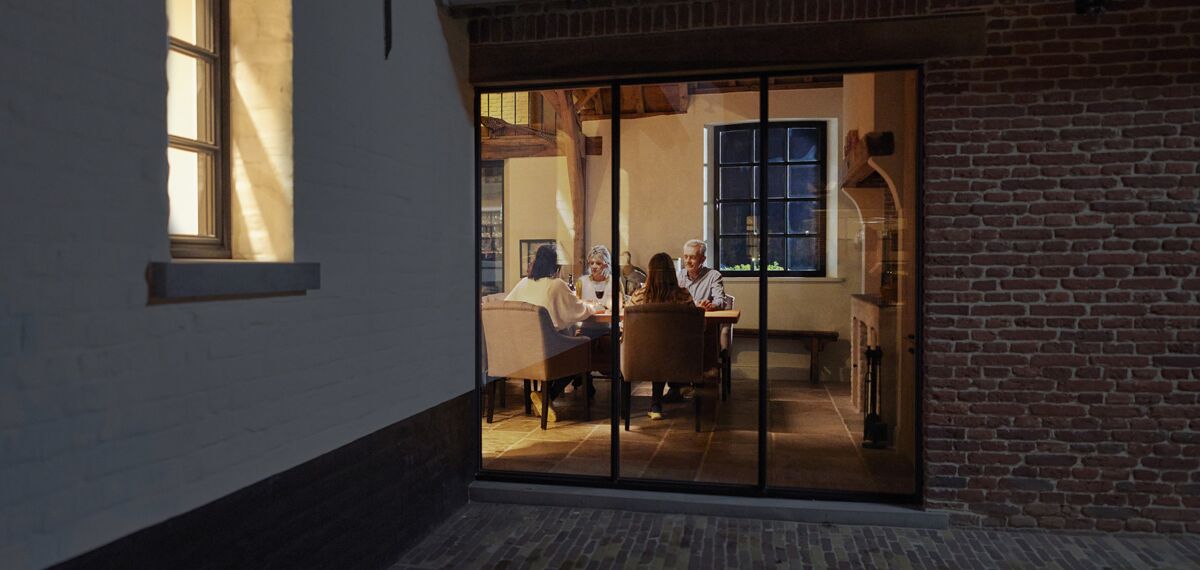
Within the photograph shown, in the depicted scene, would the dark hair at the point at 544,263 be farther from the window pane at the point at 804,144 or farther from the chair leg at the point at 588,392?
the window pane at the point at 804,144

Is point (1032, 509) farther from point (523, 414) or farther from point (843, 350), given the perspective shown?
point (523, 414)

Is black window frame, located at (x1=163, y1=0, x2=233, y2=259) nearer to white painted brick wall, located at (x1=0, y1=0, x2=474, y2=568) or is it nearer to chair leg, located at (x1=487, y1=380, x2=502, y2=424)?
white painted brick wall, located at (x1=0, y1=0, x2=474, y2=568)

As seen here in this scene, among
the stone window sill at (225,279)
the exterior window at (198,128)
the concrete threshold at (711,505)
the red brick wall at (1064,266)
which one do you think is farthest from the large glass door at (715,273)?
the exterior window at (198,128)

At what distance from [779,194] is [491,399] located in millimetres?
2440

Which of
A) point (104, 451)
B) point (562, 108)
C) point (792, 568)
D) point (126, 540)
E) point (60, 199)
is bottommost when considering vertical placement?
point (792, 568)

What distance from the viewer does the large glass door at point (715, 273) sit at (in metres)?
5.02

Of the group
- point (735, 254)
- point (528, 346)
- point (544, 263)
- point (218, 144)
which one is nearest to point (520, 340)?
point (528, 346)

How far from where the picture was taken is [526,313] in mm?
5727

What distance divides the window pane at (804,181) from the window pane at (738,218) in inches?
10.3

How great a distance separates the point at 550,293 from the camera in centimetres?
557

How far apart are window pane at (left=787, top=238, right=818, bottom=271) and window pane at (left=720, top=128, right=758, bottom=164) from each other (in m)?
0.59

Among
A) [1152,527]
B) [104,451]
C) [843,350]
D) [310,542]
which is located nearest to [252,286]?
[104,451]

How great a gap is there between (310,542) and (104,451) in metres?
1.30

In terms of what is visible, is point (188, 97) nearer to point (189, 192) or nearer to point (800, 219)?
point (189, 192)
